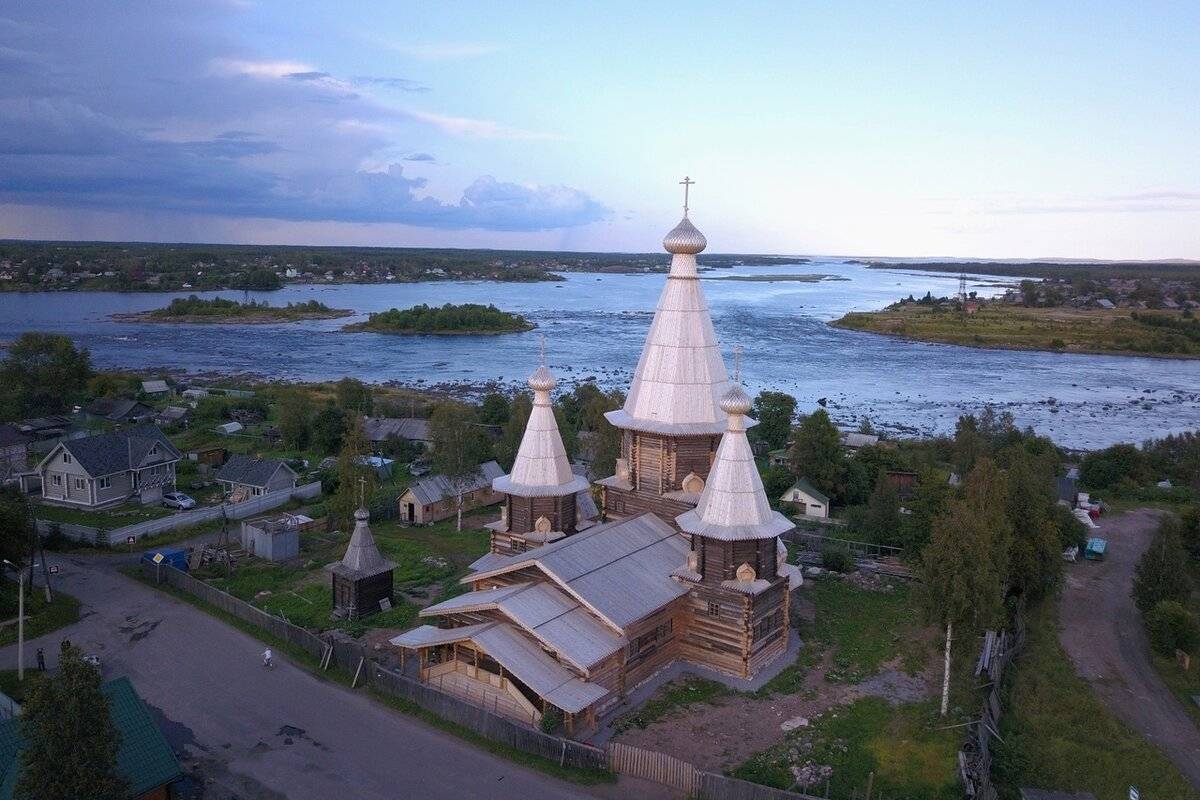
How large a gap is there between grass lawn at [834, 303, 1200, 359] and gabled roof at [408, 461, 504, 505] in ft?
263

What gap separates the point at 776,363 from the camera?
78375mm

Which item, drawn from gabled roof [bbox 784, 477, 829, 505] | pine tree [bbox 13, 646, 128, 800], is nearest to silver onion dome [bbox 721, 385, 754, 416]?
pine tree [bbox 13, 646, 128, 800]

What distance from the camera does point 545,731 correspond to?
14.7m

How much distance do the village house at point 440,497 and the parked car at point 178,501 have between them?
786cm

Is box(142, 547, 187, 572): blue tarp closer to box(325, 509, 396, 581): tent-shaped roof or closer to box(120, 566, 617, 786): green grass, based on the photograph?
box(120, 566, 617, 786): green grass

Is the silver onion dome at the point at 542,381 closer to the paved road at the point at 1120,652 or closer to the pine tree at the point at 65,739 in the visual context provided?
the pine tree at the point at 65,739

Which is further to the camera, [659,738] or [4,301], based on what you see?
[4,301]

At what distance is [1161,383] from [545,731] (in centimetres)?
7476

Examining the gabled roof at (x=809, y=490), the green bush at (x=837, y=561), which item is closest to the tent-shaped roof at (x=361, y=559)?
the green bush at (x=837, y=561)

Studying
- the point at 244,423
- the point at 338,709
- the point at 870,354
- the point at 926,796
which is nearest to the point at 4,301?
the point at 244,423

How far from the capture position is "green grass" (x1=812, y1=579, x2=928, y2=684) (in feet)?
59.9

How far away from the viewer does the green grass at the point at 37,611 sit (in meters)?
19.2

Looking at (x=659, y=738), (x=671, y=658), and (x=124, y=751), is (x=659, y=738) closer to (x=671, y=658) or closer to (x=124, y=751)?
(x=671, y=658)

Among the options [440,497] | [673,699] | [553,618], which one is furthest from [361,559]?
[440,497]
